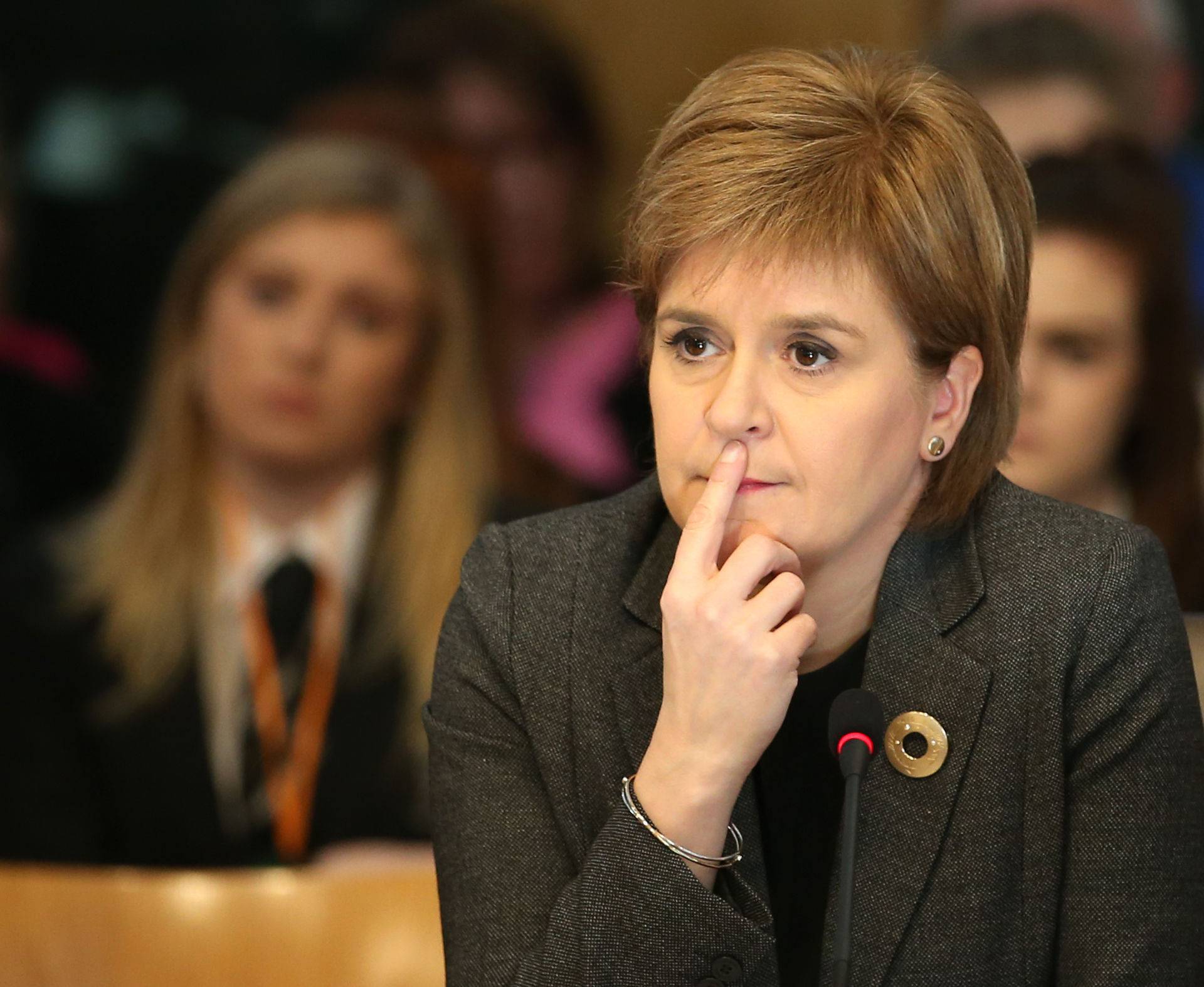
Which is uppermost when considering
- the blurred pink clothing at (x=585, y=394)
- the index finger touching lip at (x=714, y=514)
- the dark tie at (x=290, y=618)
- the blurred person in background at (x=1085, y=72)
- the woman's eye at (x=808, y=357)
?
the blurred person in background at (x=1085, y=72)

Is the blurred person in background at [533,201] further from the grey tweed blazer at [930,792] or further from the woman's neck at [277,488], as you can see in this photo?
the grey tweed blazer at [930,792]

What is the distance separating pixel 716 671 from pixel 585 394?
265 cm

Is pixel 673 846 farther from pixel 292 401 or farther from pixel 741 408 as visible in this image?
pixel 292 401

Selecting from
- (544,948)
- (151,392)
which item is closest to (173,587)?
(151,392)

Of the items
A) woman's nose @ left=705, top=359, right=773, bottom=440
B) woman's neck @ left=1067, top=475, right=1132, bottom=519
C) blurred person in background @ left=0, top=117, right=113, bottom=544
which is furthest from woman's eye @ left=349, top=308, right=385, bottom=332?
woman's nose @ left=705, top=359, right=773, bottom=440

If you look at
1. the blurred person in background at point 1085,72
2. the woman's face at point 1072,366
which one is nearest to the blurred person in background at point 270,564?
the woman's face at point 1072,366

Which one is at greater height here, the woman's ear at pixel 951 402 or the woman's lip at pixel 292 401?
the woman's ear at pixel 951 402

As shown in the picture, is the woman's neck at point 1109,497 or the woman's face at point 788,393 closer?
the woman's face at point 788,393

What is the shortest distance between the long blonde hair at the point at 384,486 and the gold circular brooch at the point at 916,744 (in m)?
1.88

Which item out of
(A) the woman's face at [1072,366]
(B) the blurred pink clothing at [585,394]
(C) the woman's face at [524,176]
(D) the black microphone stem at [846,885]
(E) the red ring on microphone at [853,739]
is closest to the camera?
(D) the black microphone stem at [846,885]

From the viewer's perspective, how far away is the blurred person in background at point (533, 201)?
429 cm

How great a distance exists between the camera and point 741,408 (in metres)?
1.71

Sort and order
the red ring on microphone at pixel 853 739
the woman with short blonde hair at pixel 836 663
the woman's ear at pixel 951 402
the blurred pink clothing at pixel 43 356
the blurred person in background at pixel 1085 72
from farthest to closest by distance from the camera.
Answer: the blurred pink clothing at pixel 43 356 → the blurred person in background at pixel 1085 72 → the woman's ear at pixel 951 402 → the woman with short blonde hair at pixel 836 663 → the red ring on microphone at pixel 853 739

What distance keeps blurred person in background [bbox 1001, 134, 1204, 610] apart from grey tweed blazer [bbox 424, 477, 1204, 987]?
143 centimetres
